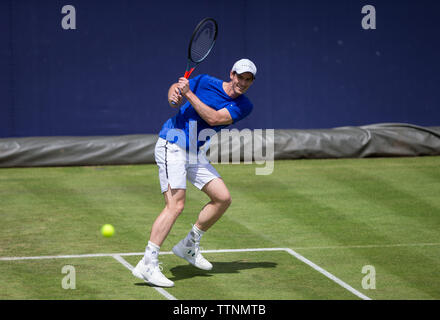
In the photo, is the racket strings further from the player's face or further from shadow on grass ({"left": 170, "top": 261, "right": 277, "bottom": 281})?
shadow on grass ({"left": 170, "top": 261, "right": 277, "bottom": 281})

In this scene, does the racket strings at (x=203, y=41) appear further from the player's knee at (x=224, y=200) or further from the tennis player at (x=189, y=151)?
the player's knee at (x=224, y=200)

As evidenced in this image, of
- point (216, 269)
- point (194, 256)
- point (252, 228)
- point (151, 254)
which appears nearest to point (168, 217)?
point (151, 254)

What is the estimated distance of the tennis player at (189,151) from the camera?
7141 millimetres

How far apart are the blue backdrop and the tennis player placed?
7.22m

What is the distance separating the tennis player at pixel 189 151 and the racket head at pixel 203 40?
51 cm

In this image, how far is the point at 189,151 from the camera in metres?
7.50

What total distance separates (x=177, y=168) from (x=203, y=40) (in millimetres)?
1574

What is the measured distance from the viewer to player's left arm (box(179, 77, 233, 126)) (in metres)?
7.12

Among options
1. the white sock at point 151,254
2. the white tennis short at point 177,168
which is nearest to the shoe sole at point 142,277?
the white sock at point 151,254

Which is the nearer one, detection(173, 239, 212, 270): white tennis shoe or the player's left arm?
the player's left arm

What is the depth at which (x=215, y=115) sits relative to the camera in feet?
23.9

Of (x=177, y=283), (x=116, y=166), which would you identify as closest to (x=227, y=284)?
(x=177, y=283)

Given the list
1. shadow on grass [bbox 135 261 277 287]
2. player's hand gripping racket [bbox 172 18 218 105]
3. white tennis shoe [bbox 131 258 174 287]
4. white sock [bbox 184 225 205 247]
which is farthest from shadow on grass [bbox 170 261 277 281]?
player's hand gripping racket [bbox 172 18 218 105]
